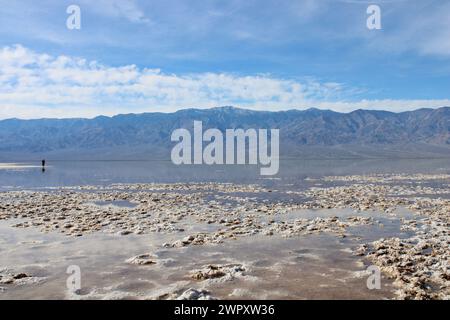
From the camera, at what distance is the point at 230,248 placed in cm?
1211

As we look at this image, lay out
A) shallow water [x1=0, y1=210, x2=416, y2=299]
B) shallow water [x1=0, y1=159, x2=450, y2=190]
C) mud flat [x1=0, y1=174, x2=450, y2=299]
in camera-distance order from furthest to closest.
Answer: shallow water [x1=0, y1=159, x2=450, y2=190]
mud flat [x1=0, y1=174, x2=450, y2=299]
shallow water [x1=0, y1=210, x2=416, y2=299]

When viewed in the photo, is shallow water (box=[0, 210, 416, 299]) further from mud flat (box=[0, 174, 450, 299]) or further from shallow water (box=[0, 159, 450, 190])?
shallow water (box=[0, 159, 450, 190])

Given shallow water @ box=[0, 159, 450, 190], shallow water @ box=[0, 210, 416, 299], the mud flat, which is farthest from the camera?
shallow water @ box=[0, 159, 450, 190]

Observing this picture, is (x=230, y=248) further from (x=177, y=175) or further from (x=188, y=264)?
(x=177, y=175)

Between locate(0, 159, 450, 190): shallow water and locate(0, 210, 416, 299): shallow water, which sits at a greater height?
locate(0, 210, 416, 299): shallow water

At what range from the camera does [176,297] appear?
785 cm

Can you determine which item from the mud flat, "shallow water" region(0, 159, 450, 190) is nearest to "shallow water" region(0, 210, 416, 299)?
the mud flat

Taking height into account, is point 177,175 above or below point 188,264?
below

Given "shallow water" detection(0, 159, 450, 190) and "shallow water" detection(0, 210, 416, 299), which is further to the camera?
"shallow water" detection(0, 159, 450, 190)

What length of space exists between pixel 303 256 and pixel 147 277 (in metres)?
4.72

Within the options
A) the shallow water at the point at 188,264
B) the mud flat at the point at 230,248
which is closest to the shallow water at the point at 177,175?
the mud flat at the point at 230,248

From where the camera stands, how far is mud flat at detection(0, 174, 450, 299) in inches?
328

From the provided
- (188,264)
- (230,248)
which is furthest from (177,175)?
(188,264)
